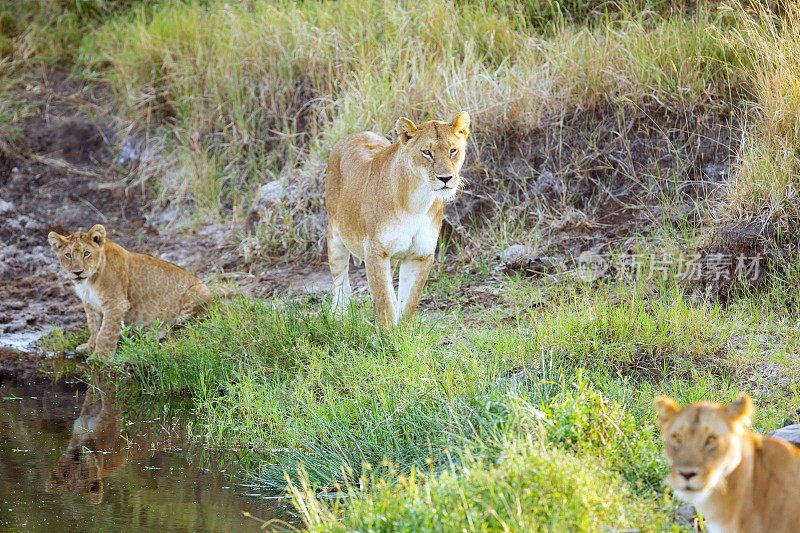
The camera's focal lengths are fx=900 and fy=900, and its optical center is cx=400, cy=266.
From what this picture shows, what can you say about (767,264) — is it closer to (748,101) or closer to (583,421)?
(748,101)

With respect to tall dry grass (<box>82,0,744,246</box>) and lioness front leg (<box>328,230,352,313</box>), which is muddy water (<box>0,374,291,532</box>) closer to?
lioness front leg (<box>328,230,352,313</box>)

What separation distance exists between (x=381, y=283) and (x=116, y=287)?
97.2 inches

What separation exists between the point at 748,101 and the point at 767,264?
1.60 metres

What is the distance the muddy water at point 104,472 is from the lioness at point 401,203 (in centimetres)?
173

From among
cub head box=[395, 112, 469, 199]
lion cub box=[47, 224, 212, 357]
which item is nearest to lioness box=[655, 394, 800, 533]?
cub head box=[395, 112, 469, 199]

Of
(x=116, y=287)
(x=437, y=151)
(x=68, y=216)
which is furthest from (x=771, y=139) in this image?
(x=68, y=216)

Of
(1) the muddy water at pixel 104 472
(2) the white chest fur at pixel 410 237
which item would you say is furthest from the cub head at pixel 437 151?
(1) the muddy water at pixel 104 472

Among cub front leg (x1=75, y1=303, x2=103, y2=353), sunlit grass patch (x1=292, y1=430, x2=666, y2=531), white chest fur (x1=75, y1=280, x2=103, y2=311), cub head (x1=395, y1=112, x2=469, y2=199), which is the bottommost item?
cub front leg (x1=75, y1=303, x2=103, y2=353)

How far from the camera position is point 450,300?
7516 millimetres

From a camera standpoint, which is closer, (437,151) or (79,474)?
(79,474)

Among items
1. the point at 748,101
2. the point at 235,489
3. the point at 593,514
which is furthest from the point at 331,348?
the point at 748,101

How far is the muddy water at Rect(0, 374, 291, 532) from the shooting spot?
452 centimetres

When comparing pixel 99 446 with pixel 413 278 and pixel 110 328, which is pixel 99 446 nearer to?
pixel 110 328

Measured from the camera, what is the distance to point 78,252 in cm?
710
